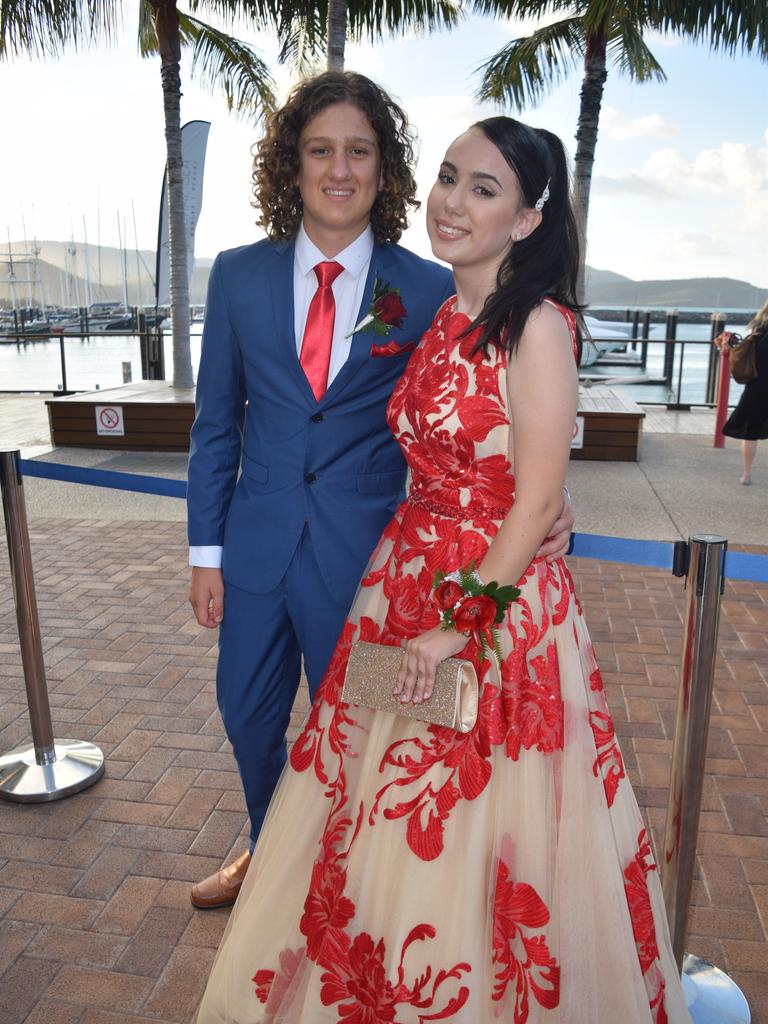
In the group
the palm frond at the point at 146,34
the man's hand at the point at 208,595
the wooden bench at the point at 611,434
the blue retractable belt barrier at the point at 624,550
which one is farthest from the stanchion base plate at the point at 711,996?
the palm frond at the point at 146,34

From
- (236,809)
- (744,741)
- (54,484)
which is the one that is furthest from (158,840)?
(54,484)

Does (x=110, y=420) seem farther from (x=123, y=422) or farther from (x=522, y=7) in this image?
(x=522, y=7)

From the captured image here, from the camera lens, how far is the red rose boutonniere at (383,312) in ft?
7.36

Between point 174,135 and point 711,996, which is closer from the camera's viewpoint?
point 711,996

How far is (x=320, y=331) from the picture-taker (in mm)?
2309

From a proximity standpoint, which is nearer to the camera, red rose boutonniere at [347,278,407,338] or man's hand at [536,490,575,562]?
man's hand at [536,490,575,562]

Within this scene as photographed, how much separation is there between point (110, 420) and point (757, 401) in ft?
20.4

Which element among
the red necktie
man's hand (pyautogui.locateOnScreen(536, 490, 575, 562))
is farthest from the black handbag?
man's hand (pyautogui.locateOnScreen(536, 490, 575, 562))

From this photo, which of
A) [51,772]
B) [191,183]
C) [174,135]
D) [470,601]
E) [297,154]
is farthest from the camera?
[191,183]

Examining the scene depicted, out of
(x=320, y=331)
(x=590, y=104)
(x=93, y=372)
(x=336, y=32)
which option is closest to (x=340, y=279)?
(x=320, y=331)

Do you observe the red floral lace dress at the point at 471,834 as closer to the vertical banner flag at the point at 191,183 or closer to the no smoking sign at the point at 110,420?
the no smoking sign at the point at 110,420

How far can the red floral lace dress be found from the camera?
6.03 ft

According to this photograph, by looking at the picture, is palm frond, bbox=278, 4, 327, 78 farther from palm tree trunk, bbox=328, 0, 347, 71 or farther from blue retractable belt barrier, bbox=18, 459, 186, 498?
blue retractable belt barrier, bbox=18, 459, 186, 498

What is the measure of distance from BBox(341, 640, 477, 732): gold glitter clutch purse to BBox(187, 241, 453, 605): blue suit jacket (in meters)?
0.42
